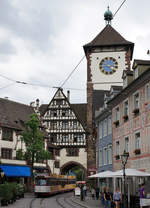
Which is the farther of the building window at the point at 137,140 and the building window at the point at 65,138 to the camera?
the building window at the point at 65,138

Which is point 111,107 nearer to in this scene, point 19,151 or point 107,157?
point 107,157

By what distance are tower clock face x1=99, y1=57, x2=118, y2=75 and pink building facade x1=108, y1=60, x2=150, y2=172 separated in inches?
908

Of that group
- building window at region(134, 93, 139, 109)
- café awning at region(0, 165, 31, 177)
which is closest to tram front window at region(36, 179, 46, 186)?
café awning at region(0, 165, 31, 177)

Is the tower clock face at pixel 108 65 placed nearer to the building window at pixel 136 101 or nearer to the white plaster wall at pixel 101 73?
the white plaster wall at pixel 101 73

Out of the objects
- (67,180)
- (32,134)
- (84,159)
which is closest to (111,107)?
(32,134)

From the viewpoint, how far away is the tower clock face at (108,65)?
53.1m

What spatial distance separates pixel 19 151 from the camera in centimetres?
4331

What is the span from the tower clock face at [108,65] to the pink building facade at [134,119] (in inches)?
908

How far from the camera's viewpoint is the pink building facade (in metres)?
22.6

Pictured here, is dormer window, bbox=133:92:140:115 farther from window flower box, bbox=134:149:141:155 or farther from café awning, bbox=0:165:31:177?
café awning, bbox=0:165:31:177

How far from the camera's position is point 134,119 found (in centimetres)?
2486

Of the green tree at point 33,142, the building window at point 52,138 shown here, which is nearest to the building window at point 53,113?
the building window at point 52,138

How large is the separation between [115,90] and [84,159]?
28004 mm

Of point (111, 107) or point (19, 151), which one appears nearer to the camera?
point (111, 107)
